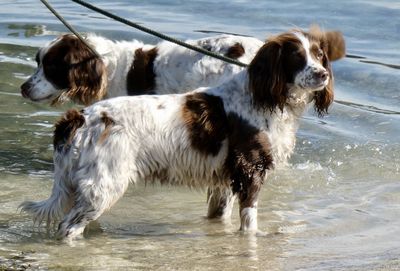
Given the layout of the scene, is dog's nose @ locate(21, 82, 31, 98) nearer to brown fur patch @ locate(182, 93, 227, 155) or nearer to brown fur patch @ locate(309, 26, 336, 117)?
brown fur patch @ locate(182, 93, 227, 155)

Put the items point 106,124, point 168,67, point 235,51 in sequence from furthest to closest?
point 168,67 < point 235,51 < point 106,124

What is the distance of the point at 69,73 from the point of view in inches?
339

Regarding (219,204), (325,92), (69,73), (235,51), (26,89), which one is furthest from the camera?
(26,89)

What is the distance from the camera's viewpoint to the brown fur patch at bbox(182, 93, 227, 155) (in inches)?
274

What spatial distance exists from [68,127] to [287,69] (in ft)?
5.00

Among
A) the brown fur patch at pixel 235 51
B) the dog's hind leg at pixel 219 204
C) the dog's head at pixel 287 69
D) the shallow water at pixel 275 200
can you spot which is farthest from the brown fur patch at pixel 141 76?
the dog's head at pixel 287 69

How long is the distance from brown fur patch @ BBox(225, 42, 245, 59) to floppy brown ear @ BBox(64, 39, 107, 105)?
1083 mm

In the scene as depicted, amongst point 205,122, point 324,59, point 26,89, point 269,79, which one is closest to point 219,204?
point 205,122

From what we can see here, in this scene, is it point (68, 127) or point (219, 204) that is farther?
point (219, 204)

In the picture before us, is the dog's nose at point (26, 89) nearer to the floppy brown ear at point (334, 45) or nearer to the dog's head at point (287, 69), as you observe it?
the dog's head at point (287, 69)

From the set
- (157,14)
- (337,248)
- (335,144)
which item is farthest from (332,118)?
(157,14)

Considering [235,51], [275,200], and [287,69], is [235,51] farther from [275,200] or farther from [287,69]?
[287,69]

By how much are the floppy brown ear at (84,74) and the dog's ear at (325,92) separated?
2.16m

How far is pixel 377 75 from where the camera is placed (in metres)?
11.8
